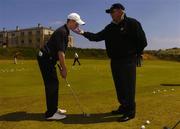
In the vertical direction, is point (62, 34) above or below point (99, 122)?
above

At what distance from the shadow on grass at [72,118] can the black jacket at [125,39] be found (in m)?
1.67

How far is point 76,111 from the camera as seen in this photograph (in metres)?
11.5

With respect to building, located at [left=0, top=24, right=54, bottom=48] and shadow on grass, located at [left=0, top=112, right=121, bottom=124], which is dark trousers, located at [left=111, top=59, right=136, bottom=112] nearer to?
shadow on grass, located at [left=0, top=112, right=121, bottom=124]

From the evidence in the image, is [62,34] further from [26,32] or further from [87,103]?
[26,32]

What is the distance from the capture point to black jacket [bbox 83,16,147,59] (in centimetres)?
1005

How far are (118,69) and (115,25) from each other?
116 centimetres

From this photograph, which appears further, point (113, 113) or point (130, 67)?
point (113, 113)

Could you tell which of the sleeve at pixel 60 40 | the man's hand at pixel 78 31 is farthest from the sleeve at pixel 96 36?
the sleeve at pixel 60 40

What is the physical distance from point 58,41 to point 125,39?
1.73 metres

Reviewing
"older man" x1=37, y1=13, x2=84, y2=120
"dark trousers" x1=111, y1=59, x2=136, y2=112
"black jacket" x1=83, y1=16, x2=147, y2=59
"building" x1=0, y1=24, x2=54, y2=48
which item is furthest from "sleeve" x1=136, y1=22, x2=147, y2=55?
"building" x1=0, y1=24, x2=54, y2=48

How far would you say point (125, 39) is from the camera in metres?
10.2

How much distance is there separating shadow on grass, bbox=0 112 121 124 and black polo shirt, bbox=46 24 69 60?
1.74 meters

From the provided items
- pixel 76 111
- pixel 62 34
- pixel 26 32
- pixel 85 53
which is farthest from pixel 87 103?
pixel 26 32

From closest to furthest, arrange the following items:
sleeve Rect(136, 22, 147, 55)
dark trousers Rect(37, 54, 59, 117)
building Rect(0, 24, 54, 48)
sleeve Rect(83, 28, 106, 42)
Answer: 1. sleeve Rect(136, 22, 147, 55)
2. dark trousers Rect(37, 54, 59, 117)
3. sleeve Rect(83, 28, 106, 42)
4. building Rect(0, 24, 54, 48)
